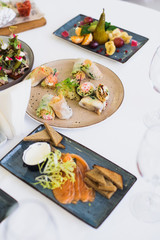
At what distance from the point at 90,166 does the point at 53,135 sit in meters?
0.21

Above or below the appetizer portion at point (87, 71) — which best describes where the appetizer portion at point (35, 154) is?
below

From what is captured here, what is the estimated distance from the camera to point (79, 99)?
1.48 m

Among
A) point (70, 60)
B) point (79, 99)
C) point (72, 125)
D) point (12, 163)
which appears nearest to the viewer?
point (12, 163)

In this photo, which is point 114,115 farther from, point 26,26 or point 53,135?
point 26,26

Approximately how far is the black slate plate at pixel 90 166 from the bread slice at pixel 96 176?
5 centimetres

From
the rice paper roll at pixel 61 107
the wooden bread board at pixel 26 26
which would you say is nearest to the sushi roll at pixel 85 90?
the rice paper roll at pixel 61 107

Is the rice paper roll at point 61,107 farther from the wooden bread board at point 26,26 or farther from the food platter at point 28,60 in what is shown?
the wooden bread board at point 26,26

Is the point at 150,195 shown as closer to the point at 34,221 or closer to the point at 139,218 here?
the point at 139,218

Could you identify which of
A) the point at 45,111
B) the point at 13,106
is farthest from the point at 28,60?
the point at 13,106

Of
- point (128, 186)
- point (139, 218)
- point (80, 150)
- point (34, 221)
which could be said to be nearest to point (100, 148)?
point (80, 150)

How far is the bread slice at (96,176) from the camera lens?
106 centimetres

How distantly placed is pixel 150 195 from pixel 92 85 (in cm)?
63

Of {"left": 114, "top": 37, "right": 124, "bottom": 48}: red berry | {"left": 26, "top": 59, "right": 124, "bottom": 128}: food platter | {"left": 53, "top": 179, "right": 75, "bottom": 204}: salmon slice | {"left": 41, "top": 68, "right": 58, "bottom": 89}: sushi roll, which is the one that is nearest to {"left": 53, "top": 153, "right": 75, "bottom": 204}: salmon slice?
{"left": 53, "top": 179, "right": 75, "bottom": 204}: salmon slice

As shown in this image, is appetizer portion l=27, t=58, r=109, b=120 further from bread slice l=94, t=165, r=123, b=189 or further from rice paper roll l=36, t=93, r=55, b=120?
bread slice l=94, t=165, r=123, b=189
